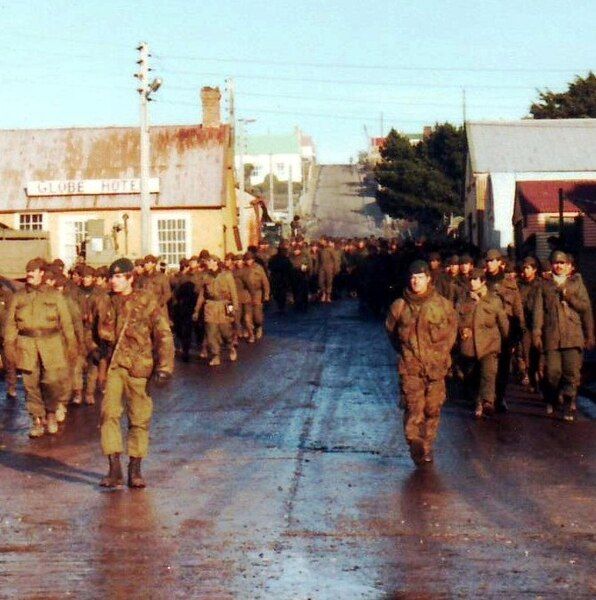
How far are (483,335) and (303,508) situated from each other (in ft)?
23.3

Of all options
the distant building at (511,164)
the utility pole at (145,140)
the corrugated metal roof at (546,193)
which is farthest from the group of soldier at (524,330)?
the distant building at (511,164)

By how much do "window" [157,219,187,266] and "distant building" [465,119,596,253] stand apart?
11.5m

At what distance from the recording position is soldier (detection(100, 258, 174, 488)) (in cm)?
1234

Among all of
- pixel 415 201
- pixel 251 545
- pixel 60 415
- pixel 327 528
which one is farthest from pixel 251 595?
pixel 415 201

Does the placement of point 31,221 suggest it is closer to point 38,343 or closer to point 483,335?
point 483,335

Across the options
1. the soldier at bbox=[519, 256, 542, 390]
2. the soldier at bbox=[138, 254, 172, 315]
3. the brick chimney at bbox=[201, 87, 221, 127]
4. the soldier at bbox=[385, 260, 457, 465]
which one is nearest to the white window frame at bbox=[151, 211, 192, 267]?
the brick chimney at bbox=[201, 87, 221, 127]

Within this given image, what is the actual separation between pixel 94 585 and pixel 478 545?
253 cm

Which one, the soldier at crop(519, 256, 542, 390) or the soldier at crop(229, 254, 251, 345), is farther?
the soldier at crop(229, 254, 251, 345)

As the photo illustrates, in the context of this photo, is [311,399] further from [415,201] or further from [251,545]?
[415,201]

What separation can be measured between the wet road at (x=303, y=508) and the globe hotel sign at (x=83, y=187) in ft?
115

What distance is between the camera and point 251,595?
8117 mm

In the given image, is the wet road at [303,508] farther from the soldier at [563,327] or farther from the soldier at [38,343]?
the soldier at [563,327]

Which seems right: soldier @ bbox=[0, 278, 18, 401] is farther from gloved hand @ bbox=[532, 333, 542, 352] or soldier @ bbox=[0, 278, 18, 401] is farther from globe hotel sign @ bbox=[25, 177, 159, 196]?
globe hotel sign @ bbox=[25, 177, 159, 196]

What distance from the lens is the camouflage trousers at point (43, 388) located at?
16.1 metres
